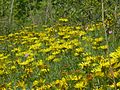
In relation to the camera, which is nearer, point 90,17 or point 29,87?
point 29,87

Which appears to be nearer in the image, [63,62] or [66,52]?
[63,62]

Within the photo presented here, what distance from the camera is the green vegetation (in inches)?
131

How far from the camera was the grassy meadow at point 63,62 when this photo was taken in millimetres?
3295

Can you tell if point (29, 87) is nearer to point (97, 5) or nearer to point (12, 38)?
point (12, 38)

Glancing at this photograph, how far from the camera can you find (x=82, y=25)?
629 cm

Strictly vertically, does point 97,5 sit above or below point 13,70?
above

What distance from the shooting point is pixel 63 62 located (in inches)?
179

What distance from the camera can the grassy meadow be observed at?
130 inches

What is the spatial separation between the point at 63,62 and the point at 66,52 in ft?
0.62

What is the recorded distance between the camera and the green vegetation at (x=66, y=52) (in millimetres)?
3316

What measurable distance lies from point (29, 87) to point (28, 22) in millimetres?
4338

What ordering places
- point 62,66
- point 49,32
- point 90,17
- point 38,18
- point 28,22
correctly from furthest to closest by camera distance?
point 28,22, point 38,18, point 90,17, point 49,32, point 62,66

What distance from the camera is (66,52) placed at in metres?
4.69

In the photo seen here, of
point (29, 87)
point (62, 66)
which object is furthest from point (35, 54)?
point (29, 87)
